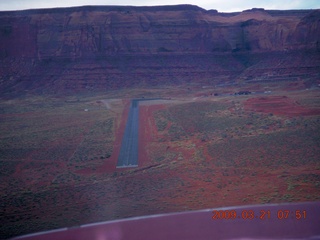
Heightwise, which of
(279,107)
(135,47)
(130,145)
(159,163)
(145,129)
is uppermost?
(135,47)
